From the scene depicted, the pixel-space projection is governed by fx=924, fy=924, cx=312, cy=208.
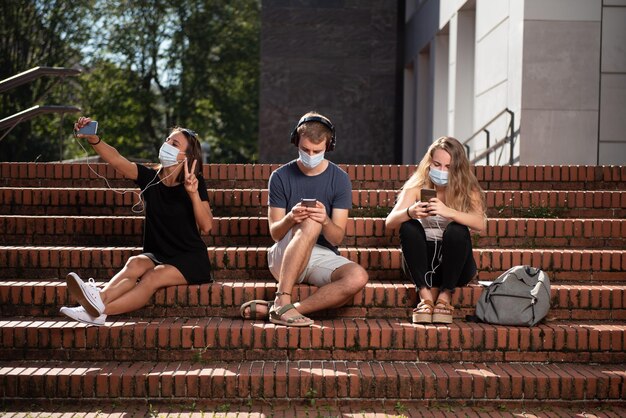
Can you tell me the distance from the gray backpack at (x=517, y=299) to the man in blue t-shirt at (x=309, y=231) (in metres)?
0.80

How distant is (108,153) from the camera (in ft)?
20.0

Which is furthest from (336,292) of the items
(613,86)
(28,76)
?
(613,86)

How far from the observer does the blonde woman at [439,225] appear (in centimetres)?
Answer: 593

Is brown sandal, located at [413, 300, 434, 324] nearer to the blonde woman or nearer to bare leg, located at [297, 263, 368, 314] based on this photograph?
the blonde woman

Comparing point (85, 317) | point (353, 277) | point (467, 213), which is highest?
point (467, 213)

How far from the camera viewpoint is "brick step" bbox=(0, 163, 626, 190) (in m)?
7.97

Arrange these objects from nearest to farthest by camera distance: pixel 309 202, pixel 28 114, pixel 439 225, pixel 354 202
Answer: pixel 309 202, pixel 439 225, pixel 354 202, pixel 28 114

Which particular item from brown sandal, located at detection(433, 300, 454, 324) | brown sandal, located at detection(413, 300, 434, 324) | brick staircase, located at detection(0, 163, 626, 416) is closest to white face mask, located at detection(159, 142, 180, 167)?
brick staircase, located at detection(0, 163, 626, 416)

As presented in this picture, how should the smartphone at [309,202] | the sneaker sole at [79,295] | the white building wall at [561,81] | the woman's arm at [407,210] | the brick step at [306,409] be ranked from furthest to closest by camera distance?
the white building wall at [561,81] → the woman's arm at [407,210] → the smartphone at [309,202] → the sneaker sole at [79,295] → the brick step at [306,409]

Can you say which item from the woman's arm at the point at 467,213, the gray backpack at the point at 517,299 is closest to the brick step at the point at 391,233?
the woman's arm at the point at 467,213

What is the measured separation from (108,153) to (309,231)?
1.45 metres

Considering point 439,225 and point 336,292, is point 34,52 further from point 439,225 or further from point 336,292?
point 336,292

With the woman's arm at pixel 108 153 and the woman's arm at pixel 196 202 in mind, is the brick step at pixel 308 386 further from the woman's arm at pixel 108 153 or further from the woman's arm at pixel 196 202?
the woman's arm at pixel 108 153

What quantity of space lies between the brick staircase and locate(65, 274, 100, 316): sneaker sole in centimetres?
13
